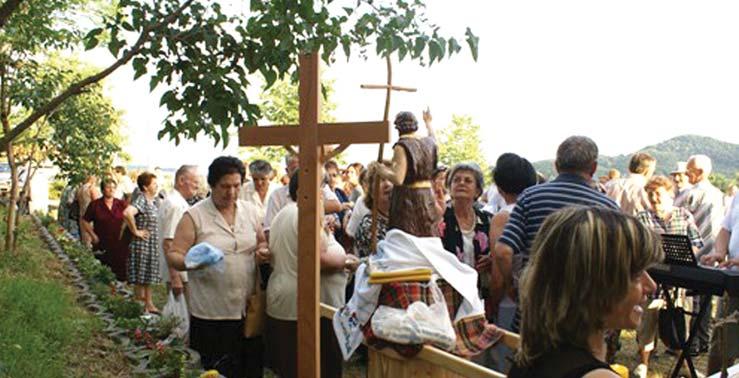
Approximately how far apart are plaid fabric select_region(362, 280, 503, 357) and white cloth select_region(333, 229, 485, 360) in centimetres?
3

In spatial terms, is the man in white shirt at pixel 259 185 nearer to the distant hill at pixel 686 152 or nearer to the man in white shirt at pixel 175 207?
the man in white shirt at pixel 175 207

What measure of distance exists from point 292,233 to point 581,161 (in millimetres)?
1731

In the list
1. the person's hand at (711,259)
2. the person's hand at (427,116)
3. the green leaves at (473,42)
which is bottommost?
the person's hand at (711,259)

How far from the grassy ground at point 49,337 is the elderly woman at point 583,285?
3.38m

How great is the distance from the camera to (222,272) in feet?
14.1

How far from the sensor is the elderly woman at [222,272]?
4.32 m

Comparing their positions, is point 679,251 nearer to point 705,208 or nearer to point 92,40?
point 705,208

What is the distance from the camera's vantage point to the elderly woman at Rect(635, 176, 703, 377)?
593 centimetres

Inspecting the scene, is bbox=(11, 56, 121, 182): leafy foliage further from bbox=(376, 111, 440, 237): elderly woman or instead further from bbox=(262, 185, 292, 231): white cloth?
bbox=(376, 111, 440, 237): elderly woman

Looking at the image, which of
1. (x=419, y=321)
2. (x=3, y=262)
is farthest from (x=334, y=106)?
(x=419, y=321)

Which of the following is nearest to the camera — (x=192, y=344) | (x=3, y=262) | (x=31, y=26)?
(x=192, y=344)

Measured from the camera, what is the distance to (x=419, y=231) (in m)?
3.34

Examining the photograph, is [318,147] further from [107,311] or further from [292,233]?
[107,311]

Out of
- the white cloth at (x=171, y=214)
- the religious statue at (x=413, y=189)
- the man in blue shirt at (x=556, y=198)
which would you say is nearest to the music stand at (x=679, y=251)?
the man in blue shirt at (x=556, y=198)
